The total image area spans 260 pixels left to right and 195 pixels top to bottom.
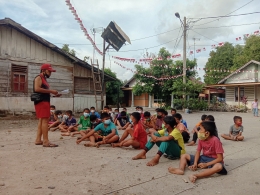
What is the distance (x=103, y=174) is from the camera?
411cm

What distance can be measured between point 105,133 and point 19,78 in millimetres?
8881

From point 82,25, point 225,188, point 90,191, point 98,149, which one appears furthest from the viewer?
point 82,25

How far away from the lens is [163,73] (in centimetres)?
2555

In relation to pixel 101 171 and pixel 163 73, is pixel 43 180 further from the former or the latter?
pixel 163 73

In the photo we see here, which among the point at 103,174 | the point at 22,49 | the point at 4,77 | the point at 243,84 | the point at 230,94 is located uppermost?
the point at 22,49

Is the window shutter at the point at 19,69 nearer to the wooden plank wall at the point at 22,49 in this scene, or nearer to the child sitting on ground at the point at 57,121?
the wooden plank wall at the point at 22,49

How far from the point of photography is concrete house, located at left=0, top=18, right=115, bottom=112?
42.4ft

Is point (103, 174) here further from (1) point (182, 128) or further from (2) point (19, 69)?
(2) point (19, 69)

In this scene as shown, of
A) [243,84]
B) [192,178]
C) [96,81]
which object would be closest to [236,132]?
[192,178]

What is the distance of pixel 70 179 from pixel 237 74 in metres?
25.3

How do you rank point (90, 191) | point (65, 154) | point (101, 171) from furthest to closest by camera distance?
1. point (65, 154)
2. point (101, 171)
3. point (90, 191)

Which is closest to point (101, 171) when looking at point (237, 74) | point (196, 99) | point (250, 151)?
point (250, 151)

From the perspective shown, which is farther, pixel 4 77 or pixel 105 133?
pixel 4 77

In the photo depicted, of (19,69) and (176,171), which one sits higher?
(19,69)
